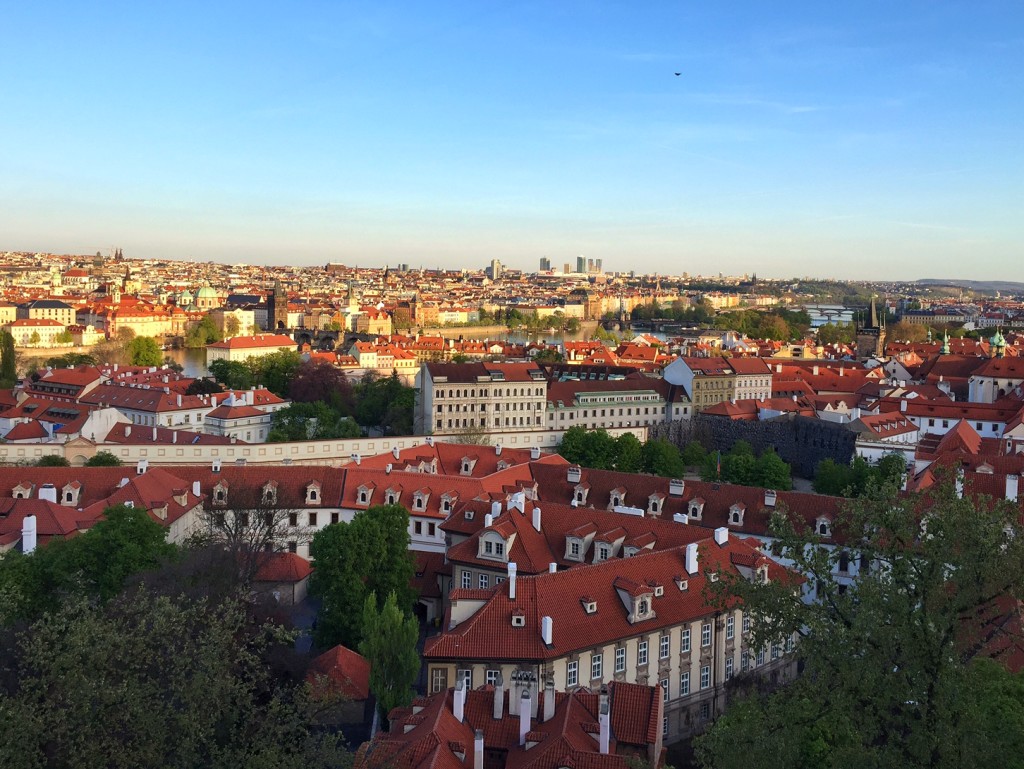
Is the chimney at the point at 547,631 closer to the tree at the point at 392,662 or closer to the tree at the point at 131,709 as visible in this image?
the tree at the point at 392,662

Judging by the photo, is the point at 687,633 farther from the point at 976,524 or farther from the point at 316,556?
the point at 976,524

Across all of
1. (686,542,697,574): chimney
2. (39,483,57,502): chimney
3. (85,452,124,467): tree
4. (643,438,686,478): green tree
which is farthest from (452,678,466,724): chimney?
(643,438,686,478): green tree

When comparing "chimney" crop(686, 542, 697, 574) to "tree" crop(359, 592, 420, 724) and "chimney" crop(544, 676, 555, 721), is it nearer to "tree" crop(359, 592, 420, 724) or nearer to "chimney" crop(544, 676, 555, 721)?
"tree" crop(359, 592, 420, 724)

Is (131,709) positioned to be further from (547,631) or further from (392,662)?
(547,631)

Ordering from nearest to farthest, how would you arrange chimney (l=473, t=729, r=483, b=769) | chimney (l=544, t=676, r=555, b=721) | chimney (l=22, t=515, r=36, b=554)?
chimney (l=473, t=729, r=483, b=769), chimney (l=544, t=676, r=555, b=721), chimney (l=22, t=515, r=36, b=554)

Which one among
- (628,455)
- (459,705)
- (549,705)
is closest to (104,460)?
(628,455)
